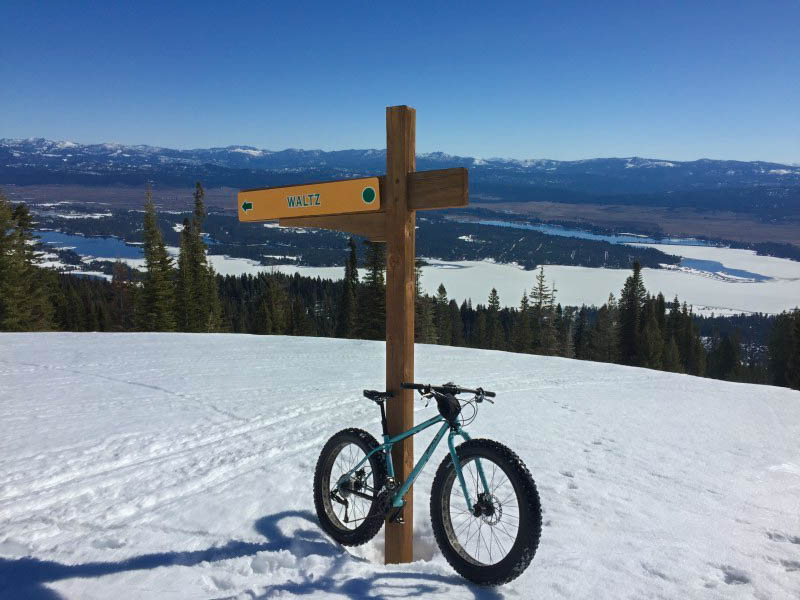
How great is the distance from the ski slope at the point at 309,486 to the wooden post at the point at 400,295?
1.28 ft

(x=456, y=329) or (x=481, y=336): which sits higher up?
(x=481, y=336)

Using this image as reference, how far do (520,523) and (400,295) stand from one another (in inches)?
68.1

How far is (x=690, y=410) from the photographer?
8.84m

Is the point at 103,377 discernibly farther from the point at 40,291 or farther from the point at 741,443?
the point at 40,291

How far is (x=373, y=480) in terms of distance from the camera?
379 centimetres

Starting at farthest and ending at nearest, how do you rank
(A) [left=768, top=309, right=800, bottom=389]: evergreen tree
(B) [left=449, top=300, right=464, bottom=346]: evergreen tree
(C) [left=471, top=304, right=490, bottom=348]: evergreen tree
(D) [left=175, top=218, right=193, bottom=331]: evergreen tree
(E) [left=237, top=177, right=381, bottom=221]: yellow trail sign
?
(B) [left=449, top=300, right=464, bottom=346]: evergreen tree
(C) [left=471, top=304, right=490, bottom=348]: evergreen tree
(A) [left=768, top=309, right=800, bottom=389]: evergreen tree
(D) [left=175, top=218, right=193, bottom=331]: evergreen tree
(E) [left=237, top=177, right=381, bottom=221]: yellow trail sign

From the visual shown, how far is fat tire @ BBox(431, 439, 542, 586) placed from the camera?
290cm

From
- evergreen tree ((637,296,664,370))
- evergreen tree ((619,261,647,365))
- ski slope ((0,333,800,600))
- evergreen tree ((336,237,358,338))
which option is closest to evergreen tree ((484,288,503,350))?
evergreen tree ((619,261,647,365))

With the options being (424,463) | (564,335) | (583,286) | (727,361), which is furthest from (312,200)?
(583,286)

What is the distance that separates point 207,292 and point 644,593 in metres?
44.2

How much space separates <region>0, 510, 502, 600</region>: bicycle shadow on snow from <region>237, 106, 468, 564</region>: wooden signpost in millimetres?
532

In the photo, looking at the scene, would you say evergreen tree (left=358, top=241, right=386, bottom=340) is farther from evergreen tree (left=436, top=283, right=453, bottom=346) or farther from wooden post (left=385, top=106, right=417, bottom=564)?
wooden post (left=385, top=106, right=417, bottom=564)

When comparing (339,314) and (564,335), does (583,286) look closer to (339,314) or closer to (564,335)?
(564,335)

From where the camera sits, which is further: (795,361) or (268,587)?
(795,361)
